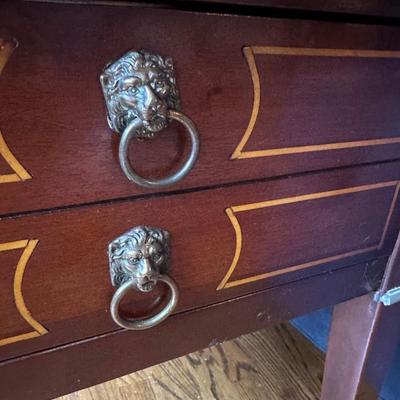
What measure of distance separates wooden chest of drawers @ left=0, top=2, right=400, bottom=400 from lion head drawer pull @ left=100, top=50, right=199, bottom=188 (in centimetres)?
1

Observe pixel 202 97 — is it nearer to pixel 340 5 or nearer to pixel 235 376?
pixel 340 5

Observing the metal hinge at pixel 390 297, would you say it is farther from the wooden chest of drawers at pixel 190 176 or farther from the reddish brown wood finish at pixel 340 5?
the reddish brown wood finish at pixel 340 5

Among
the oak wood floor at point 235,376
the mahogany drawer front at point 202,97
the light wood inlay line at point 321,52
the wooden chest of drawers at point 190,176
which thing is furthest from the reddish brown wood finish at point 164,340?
the oak wood floor at point 235,376

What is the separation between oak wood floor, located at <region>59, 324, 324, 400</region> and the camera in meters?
0.94

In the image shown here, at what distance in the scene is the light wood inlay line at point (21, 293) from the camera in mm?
357

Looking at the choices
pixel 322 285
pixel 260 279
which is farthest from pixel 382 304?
pixel 260 279

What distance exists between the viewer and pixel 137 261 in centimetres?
40

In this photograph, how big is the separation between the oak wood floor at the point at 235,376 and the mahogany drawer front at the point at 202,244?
1.64 feet

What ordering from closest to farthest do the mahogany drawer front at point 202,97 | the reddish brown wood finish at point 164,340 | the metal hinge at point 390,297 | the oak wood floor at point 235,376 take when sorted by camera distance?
the mahogany drawer front at point 202,97 < the reddish brown wood finish at point 164,340 < the metal hinge at point 390,297 < the oak wood floor at point 235,376

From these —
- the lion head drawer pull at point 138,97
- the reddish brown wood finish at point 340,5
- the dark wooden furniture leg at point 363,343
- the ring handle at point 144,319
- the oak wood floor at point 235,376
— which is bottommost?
the dark wooden furniture leg at point 363,343

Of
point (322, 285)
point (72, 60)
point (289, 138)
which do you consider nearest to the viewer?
point (72, 60)

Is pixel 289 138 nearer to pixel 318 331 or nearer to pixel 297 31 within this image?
pixel 297 31

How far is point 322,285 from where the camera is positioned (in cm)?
58

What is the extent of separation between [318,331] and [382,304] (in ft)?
1.62
